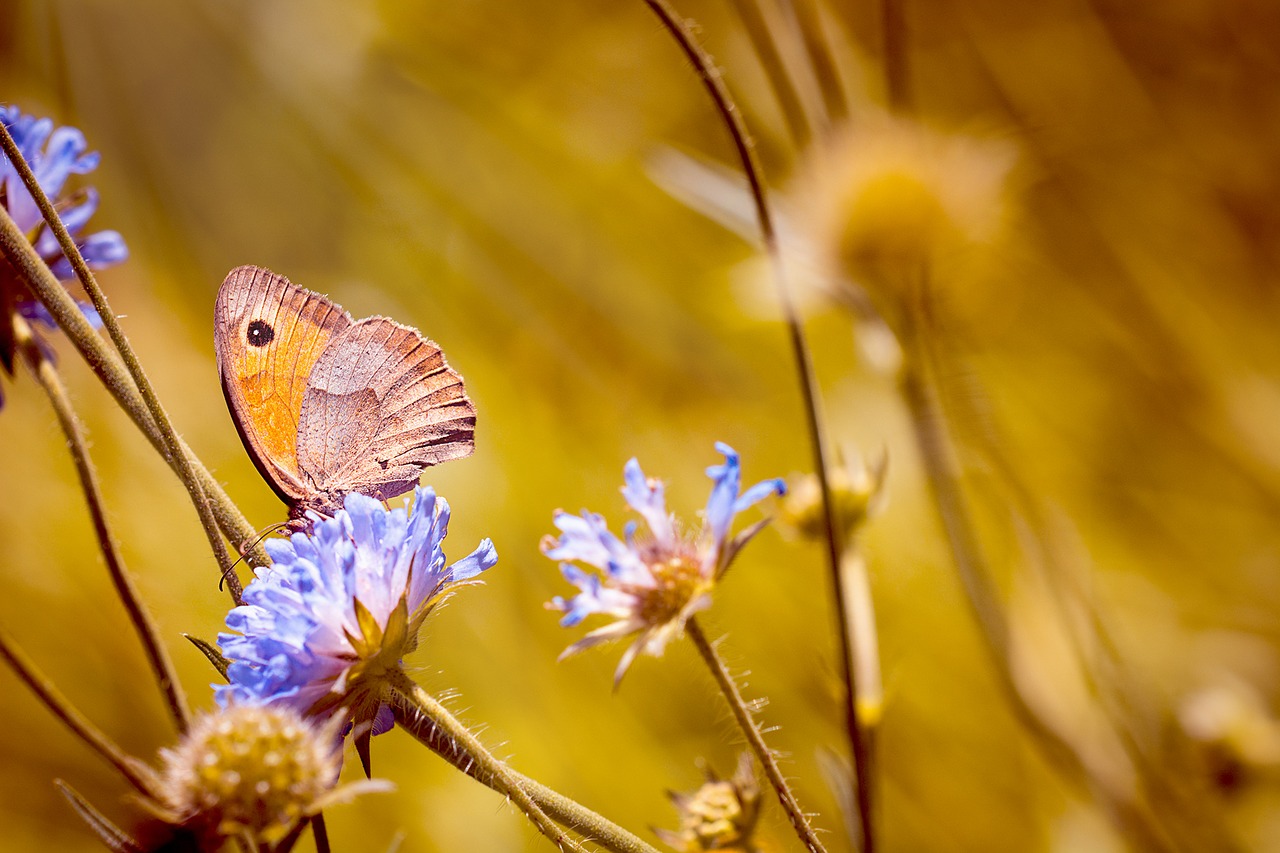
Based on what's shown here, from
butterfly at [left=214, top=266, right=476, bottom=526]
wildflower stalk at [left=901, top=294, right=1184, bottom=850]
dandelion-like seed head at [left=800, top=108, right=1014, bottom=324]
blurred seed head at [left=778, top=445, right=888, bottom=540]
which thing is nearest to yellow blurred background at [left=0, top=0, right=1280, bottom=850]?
dandelion-like seed head at [left=800, top=108, right=1014, bottom=324]

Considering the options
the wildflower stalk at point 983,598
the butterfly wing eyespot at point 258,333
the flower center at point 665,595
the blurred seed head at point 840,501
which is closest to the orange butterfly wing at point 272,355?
the butterfly wing eyespot at point 258,333

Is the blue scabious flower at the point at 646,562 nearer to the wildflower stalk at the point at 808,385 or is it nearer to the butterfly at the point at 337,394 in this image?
the wildflower stalk at the point at 808,385

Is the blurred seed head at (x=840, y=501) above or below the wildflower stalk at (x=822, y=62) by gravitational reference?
below

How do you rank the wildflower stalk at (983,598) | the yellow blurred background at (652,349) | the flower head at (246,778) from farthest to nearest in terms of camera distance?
the yellow blurred background at (652,349)
the wildflower stalk at (983,598)
the flower head at (246,778)

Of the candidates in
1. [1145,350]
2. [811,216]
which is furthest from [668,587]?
[1145,350]

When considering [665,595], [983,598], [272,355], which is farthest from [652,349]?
[665,595]

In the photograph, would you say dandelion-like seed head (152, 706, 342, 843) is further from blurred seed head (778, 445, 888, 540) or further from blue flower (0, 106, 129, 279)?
blurred seed head (778, 445, 888, 540)

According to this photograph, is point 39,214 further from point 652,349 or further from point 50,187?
point 652,349
